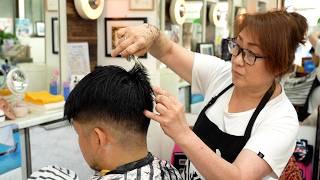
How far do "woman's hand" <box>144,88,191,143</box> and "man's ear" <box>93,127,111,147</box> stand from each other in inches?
7.8

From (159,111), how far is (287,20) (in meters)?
0.64

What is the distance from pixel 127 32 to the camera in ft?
4.21

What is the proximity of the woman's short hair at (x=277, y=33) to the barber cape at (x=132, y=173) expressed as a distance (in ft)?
1.78

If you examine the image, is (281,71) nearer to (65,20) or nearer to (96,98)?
(96,98)

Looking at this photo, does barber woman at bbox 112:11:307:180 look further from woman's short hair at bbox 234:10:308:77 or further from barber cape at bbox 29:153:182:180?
barber cape at bbox 29:153:182:180

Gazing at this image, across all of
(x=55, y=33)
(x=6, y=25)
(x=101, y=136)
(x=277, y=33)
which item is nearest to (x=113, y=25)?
(x=55, y=33)

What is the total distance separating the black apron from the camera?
4.26ft

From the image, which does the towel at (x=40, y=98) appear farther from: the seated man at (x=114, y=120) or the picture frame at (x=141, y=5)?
the seated man at (x=114, y=120)

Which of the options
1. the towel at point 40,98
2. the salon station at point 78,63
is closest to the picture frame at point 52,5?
the salon station at point 78,63

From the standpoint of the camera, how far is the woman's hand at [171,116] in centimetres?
96

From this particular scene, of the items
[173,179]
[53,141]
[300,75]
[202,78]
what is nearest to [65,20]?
[53,141]

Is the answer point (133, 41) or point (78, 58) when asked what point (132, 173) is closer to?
point (133, 41)

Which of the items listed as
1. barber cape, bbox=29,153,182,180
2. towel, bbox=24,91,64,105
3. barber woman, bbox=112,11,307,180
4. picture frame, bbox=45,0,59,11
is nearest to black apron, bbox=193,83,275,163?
barber woman, bbox=112,11,307,180

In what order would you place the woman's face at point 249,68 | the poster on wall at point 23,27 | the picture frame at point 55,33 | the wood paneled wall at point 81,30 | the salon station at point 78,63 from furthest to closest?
the wood paneled wall at point 81,30, the picture frame at point 55,33, the poster on wall at point 23,27, the salon station at point 78,63, the woman's face at point 249,68
